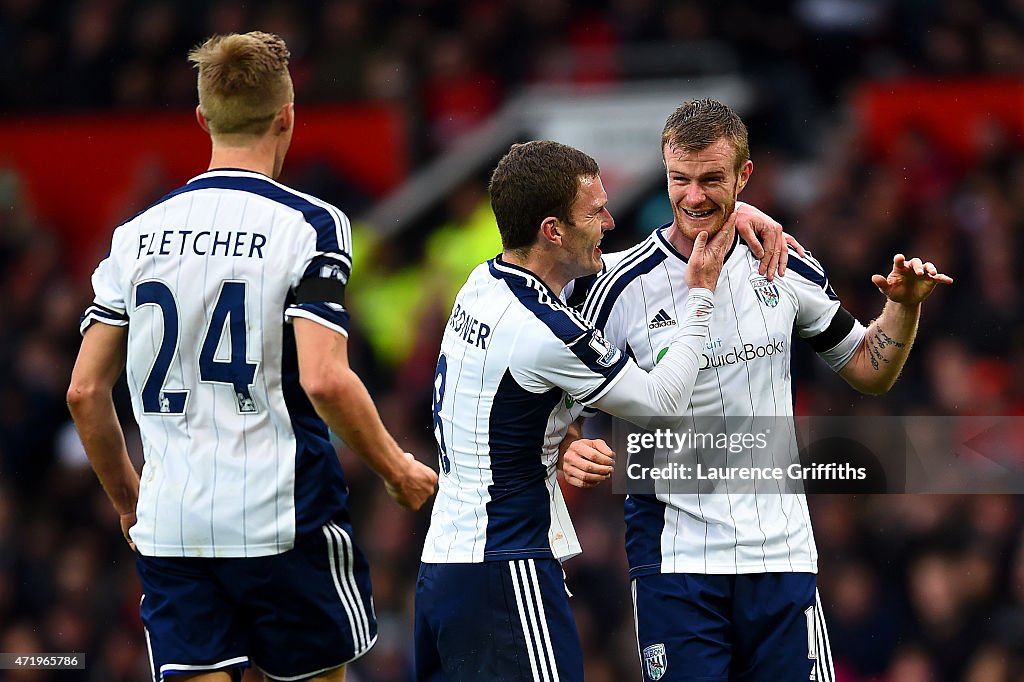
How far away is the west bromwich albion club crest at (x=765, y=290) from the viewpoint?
13.7 feet

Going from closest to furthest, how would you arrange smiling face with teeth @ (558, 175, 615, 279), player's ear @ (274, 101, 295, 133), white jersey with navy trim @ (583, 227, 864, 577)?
player's ear @ (274, 101, 295, 133), smiling face with teeth @ (558, 175, 615, 279), white jersey with navy trim @ (583, 227, 864, 577)

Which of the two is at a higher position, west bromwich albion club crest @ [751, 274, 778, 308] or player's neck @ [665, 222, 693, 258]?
player's neck @ [665, 222, 693, 258]

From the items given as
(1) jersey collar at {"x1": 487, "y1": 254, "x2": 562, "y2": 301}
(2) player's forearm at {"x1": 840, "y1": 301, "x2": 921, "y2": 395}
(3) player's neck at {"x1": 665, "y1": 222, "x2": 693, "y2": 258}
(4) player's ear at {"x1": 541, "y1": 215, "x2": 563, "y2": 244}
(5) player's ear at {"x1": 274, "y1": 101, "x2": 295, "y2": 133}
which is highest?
(5) player's ear at {"x1": 274, "y1": 101, "x2": 295, "y2": 133}

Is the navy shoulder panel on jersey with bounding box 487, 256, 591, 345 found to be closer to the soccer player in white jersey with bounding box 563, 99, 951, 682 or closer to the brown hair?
the brown hair


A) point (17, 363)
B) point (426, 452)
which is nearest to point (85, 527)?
point (17, 363)

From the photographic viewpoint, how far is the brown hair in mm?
3900

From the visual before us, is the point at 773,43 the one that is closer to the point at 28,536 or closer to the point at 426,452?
the point at 426,452

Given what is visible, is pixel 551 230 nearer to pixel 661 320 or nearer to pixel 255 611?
pixel 661 320

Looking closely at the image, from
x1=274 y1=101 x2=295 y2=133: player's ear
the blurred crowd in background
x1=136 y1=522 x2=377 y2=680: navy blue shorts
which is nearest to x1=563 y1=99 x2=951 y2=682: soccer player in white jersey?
x1=136 y1=522 x2=377 y2=680: navy blue shorts

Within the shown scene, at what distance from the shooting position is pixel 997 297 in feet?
27.3

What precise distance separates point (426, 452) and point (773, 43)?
15.2 feet

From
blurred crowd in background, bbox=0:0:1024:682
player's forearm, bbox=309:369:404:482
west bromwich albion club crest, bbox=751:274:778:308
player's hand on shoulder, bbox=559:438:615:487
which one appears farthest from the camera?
blurred crowd in background, bbox=0:0:1024:682

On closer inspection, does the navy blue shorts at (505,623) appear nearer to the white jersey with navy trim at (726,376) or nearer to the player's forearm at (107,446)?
the white jersey with navy trim at (726,376)

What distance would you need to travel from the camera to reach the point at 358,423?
141 inches
